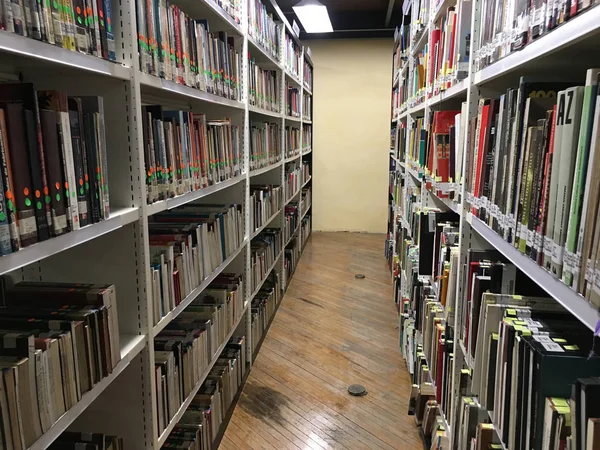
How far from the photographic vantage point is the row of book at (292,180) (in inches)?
181

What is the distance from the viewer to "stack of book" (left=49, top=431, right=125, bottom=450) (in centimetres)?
125

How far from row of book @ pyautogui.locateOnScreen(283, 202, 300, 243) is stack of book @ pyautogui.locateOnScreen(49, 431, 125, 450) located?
3146mm

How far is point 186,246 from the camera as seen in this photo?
6.13ft

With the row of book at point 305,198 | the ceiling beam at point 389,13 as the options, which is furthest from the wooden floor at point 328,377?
the ceiling beam at point 389,13

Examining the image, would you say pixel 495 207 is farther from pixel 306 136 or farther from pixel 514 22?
pixel 306 136

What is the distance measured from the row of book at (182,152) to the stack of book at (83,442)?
70 cm

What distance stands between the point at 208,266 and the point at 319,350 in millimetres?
1446

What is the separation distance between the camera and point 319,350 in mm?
3297

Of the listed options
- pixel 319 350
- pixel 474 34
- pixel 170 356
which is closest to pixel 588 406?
pixel 474 34

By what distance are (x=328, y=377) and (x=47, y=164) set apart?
232 centimetres

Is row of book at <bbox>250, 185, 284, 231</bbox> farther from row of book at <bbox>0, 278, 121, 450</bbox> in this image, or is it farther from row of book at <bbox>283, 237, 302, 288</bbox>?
row of book at <bbox>0, 278, 121, 450</bbox>

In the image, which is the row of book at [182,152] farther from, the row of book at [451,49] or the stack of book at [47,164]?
the row of book at [451,49]

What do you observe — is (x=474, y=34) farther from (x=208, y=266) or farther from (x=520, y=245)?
(x=208, y=266)

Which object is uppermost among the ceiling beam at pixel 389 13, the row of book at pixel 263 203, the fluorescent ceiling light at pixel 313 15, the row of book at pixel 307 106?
the ceiling beam at pixel 389 13
